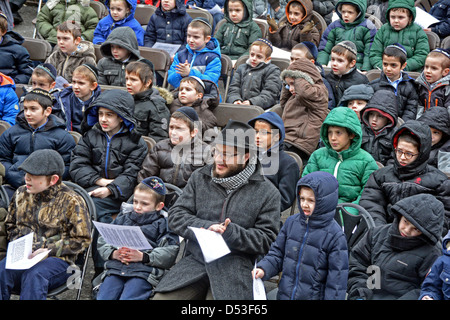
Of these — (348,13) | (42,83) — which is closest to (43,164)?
(42,83)

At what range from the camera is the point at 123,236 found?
4781mm

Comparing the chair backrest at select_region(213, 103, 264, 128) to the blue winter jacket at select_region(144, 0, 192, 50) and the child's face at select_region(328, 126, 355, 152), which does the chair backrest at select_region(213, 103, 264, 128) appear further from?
the blue winter jacket at select_region(144, 0, 192, 50)

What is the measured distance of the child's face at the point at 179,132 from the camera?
5922 mm

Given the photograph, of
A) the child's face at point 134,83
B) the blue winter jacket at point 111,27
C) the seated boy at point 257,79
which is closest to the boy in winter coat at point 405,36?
the seated boy at point 257,79

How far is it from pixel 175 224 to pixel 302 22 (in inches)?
204

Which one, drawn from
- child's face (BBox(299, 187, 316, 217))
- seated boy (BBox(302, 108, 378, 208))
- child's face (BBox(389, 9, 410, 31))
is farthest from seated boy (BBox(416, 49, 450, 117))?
child's face (BBox(299, 187, 316, 217))

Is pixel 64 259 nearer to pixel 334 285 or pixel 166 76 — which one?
pixel 334 285

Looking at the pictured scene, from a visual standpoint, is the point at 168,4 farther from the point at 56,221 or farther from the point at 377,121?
the point at 56,221

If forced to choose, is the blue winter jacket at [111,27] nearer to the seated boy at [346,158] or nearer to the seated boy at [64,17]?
the seated boy at [64,17]

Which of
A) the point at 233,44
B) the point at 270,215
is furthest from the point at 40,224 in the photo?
the point at 233,44

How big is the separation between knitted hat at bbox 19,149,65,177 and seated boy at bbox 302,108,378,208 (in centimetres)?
210

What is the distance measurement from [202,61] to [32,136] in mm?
2656

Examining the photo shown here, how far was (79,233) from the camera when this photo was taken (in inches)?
196

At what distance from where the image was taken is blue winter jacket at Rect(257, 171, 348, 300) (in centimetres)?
432
